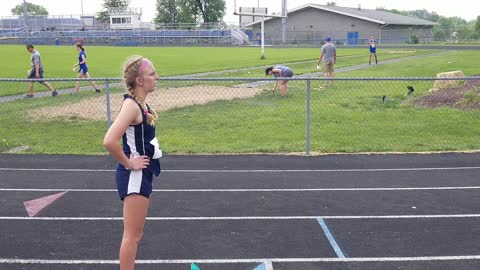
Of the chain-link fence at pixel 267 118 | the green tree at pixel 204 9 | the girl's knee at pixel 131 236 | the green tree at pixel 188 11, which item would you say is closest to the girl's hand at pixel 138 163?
the girl's knee at pixel 131 236

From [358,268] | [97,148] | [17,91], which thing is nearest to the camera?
[358,268]

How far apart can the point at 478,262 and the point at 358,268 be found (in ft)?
4.22

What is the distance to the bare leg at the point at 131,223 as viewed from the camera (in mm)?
4027

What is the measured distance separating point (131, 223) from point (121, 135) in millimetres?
735

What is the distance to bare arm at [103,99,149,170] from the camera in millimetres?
3762

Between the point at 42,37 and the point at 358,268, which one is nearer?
the point at 358,268

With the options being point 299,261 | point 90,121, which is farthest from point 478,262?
point 90,121

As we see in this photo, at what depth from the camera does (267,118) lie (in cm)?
1399

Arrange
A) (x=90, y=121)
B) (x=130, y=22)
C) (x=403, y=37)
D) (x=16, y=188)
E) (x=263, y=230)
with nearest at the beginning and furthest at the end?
1. (x=263, y=230)
2. (x=16, y=188)
3. (x=90, y=121)
4. (x=403, y=37)
5. (x=130, y=22)

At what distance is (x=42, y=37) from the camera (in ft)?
256

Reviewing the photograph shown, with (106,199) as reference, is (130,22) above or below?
above

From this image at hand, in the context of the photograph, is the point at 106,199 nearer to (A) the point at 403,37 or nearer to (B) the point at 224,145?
(B) the point at 224,145

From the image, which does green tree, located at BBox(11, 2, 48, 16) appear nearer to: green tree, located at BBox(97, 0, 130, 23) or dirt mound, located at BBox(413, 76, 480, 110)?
green tree, located at BBox(97, 0, 130, 23)

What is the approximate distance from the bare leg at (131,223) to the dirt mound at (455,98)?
1310cm
